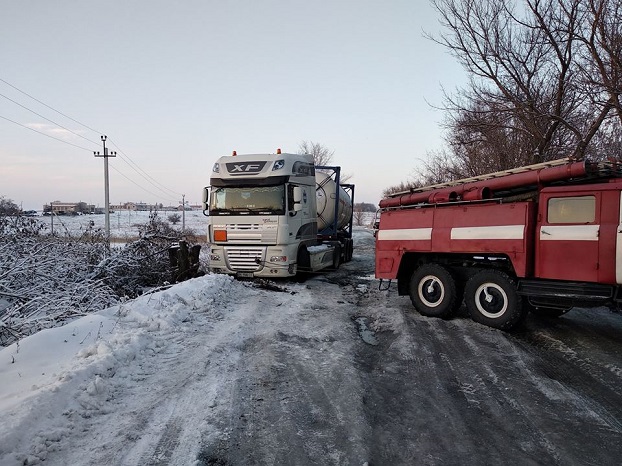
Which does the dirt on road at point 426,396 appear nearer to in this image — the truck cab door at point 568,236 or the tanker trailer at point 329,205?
the truck cab door at point 568,236

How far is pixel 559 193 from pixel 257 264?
7.23 m

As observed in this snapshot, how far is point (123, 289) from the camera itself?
10.1 metres

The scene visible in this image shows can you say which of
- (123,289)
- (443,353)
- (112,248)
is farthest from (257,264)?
(443,353)

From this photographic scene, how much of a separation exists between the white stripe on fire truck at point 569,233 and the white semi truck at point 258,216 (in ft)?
20.6

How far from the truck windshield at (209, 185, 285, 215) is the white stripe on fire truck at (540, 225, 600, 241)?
640 centimetres

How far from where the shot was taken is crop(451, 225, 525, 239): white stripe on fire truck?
21.3 feet

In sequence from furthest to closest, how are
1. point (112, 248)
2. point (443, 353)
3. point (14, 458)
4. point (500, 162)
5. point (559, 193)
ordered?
point (500, 162) → point (112, 248) → point (559, 193) → point (443, 353) → point (14, 458)

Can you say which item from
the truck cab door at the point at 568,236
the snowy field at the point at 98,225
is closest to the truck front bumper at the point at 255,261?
the snowy field at the point at 98,225

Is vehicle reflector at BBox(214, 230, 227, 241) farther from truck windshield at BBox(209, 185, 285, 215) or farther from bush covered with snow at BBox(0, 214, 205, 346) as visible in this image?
bush covered with snow at BBox(0, 214, 205, 346)

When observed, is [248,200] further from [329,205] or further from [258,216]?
[329,205]

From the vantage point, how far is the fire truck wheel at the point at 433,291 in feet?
24.4

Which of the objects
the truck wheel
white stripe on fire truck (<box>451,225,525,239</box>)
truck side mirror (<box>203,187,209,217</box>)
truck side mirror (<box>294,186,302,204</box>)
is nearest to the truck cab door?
white stripe on fire truck (<box>451,225,525,239</box>)

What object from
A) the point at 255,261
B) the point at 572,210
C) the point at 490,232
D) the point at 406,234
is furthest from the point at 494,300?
the point at 255,261

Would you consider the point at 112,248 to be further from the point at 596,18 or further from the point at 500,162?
the point at 500,162
